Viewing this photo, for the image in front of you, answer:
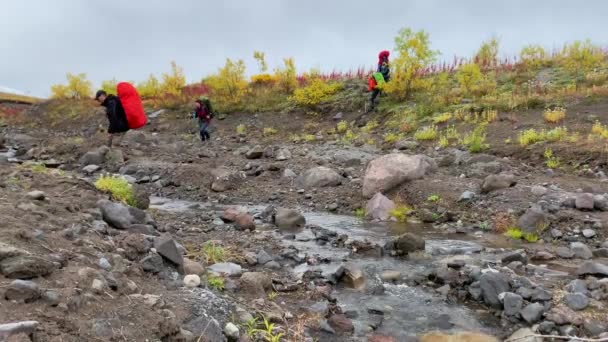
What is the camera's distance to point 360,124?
1884 cm

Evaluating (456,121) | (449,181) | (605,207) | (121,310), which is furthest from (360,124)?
(121,310)

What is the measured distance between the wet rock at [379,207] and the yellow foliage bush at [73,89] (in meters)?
28.0

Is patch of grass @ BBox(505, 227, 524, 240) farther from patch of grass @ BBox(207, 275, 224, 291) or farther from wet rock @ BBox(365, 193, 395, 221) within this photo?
patch of grass @ BBox(207, 275, 224, 291)

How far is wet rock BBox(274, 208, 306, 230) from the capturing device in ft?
28.7

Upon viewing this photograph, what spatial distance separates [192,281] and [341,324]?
146 cm

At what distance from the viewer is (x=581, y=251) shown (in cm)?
682

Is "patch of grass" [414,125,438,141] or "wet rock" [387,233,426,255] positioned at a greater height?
"patch of grass" [414,125,438,141]

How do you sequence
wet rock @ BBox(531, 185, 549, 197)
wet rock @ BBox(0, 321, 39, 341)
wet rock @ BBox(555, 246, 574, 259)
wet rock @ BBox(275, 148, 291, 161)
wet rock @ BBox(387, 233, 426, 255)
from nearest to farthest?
1. wet rock @ BBox(0, 321, 39, 341)
2. wet rock @ BBox(555, 246, 574, 259)
3. wet rock @ BBox(387, 233, 426, 255)
4. wet rock @ BBox(531, 185, 549, 197)
5. wet rock @ BBox(275, 148, 291, 161)

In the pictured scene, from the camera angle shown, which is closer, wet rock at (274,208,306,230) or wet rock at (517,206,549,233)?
wet rock at (517,206,549,233)

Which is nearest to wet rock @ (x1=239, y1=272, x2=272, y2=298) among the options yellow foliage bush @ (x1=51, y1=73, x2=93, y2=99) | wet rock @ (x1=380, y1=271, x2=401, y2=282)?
wet rock @ (x1=380, y1=271, x2=401, y2=282)

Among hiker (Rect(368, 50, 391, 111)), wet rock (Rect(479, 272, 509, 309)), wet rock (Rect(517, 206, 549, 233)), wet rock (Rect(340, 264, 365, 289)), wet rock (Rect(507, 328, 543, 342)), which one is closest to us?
wet rock (Rect(507, 328, 543, 342))

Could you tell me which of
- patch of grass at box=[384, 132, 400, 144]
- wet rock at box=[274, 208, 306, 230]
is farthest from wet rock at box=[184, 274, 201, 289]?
patch of grass at box=[384, 132, 400, 144]

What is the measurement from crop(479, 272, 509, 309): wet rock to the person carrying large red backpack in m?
9.54

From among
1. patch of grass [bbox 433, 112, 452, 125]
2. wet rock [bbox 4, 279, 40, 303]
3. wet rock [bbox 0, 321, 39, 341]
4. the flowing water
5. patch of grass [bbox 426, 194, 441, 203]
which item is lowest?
the flowing water
